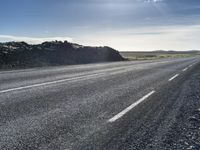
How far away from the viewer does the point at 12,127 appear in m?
4.97

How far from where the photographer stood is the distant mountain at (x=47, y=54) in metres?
25.4

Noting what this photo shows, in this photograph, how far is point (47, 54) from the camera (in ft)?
104

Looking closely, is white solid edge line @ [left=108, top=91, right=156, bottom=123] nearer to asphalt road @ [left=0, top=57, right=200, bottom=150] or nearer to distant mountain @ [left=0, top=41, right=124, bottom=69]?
asphalt road @ [left=0, top=57, right=200, bottom=150]

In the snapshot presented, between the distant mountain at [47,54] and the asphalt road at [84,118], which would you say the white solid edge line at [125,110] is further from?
the distant mountain at [47,54]

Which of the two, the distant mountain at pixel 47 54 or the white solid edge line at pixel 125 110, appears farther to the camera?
the distant mountain at pixel 47 54

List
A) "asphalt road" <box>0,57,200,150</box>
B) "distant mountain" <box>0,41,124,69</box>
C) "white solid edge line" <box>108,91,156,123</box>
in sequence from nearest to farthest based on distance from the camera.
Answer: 1. "asphalt road" <box>0,57,200,150</box>
2. "white solid edge line" <box>108,91,156,123</box>
3. "distant mountain" <box>0,41,124,69</box>

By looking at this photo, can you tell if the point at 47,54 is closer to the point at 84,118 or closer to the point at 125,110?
the point at 125,110

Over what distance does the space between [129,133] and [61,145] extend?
47.2 inches

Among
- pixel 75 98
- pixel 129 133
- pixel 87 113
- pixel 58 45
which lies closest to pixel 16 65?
pixel 58 45

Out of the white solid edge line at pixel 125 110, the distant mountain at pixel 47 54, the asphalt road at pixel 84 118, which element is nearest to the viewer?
the asphalt road at pixel 84 118

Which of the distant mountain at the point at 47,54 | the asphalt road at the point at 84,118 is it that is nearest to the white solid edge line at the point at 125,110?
the asphalt road at the point at 84,118

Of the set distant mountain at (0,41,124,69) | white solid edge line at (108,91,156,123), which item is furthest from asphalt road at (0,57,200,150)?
distant mountain at (0,41,124,69)

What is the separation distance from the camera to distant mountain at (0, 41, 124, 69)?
83.5 ft

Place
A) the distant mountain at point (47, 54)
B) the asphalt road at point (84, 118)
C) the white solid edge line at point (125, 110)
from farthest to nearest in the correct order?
the distant mountain at point (47, 54) < the white solid edge line at point (125, 110) < the asphalt road at point (84, 118)
